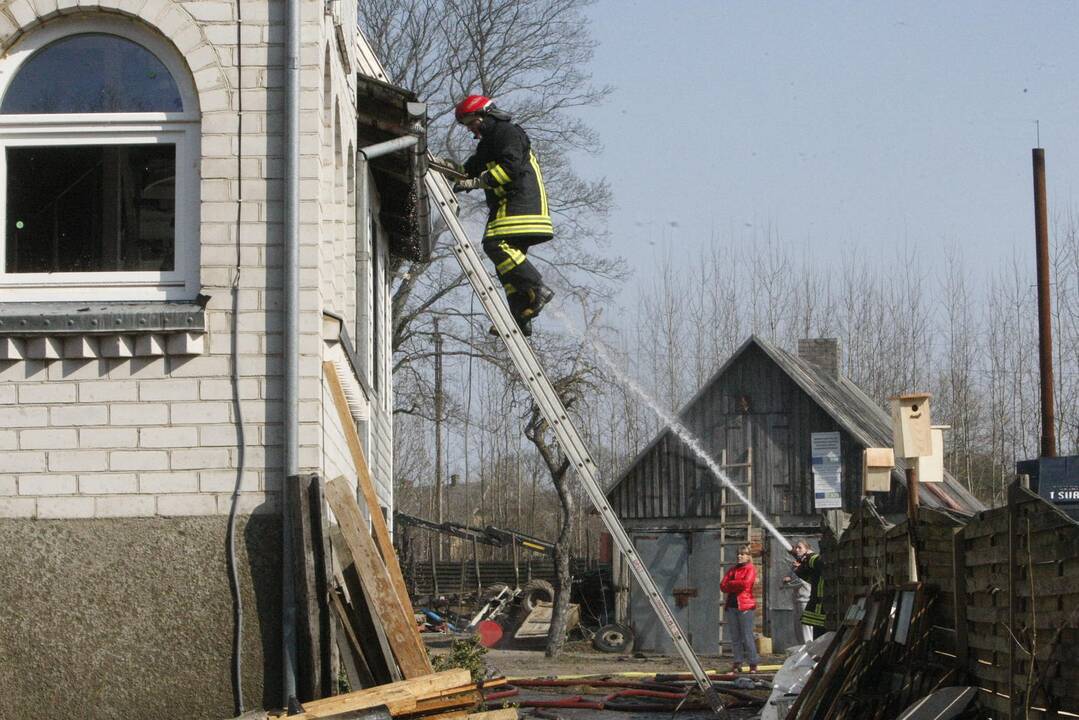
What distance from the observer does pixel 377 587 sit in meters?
7.66

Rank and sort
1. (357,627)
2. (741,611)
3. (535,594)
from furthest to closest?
(535,594) → (741,611) → (357,627)

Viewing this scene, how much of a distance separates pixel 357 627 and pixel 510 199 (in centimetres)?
339

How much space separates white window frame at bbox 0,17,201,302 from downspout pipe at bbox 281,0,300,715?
0.53 meters

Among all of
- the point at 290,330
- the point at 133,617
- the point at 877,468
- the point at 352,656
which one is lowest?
the point at 352,656

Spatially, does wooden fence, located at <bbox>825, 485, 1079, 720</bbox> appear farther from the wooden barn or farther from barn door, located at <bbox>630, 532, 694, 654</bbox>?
barn door, located at <bbox>630, 532, 694, 654</bbox>

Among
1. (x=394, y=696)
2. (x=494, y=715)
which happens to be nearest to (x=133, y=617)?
(x=394, y=696)

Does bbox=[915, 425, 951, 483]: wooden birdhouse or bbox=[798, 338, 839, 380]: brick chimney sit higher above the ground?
bbox=[798, 338, 839, 380]: brick chimney

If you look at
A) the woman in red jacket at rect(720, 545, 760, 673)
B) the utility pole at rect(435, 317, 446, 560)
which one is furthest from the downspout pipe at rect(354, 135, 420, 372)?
the utility pole at rect(435, 317, 446, 560)

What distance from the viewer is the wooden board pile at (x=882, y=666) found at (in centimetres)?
798

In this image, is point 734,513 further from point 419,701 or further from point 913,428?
point 419,701

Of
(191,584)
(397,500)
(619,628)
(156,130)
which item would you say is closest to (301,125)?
(156,130)

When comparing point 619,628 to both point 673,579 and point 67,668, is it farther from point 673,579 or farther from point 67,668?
point 67,668

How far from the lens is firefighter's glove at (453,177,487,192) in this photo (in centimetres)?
999

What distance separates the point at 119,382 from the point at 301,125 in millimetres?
1633
